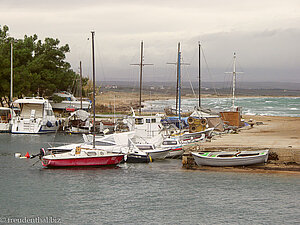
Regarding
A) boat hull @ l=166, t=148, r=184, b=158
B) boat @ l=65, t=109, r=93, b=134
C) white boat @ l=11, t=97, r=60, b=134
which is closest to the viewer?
boat hull @ l=166, t=148, r=184, b=158

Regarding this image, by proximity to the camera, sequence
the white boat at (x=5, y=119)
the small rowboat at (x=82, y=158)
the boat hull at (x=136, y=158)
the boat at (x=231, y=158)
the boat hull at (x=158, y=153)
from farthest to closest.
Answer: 1. the white boat at (x=5, y=119)
2. the boat hull at (x=158, y=153)
3. the boat hull at (x=136, y=158)
4. the small rowboat at (x=82, y=158)
5. the boat at (x=231, y=158)

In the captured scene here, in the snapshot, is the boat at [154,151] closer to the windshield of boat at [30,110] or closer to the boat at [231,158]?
the boat at [231,158]

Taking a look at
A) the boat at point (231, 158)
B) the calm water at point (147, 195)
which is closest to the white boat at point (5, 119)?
the calm water at point (147, 195)

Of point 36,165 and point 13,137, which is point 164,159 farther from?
point 13,137

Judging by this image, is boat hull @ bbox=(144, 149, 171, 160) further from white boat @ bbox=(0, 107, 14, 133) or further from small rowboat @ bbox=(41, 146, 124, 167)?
white boat @ bbox=(0, 107, 14, 133)

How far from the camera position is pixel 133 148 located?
129ft

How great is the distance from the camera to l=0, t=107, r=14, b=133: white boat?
65250 mm

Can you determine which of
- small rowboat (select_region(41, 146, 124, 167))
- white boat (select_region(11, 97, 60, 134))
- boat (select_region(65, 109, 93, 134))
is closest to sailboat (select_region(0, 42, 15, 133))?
white boat (select_region(11, 97, 60, 134))

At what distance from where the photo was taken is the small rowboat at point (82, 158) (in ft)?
119

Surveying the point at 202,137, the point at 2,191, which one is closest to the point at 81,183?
the point at 2,191

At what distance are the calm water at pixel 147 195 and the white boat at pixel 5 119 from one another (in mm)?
29188

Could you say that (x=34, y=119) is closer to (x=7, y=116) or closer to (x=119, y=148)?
(x=7, y=116)

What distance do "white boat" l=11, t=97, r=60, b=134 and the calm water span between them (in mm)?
27011

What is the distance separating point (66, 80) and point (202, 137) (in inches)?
1637
